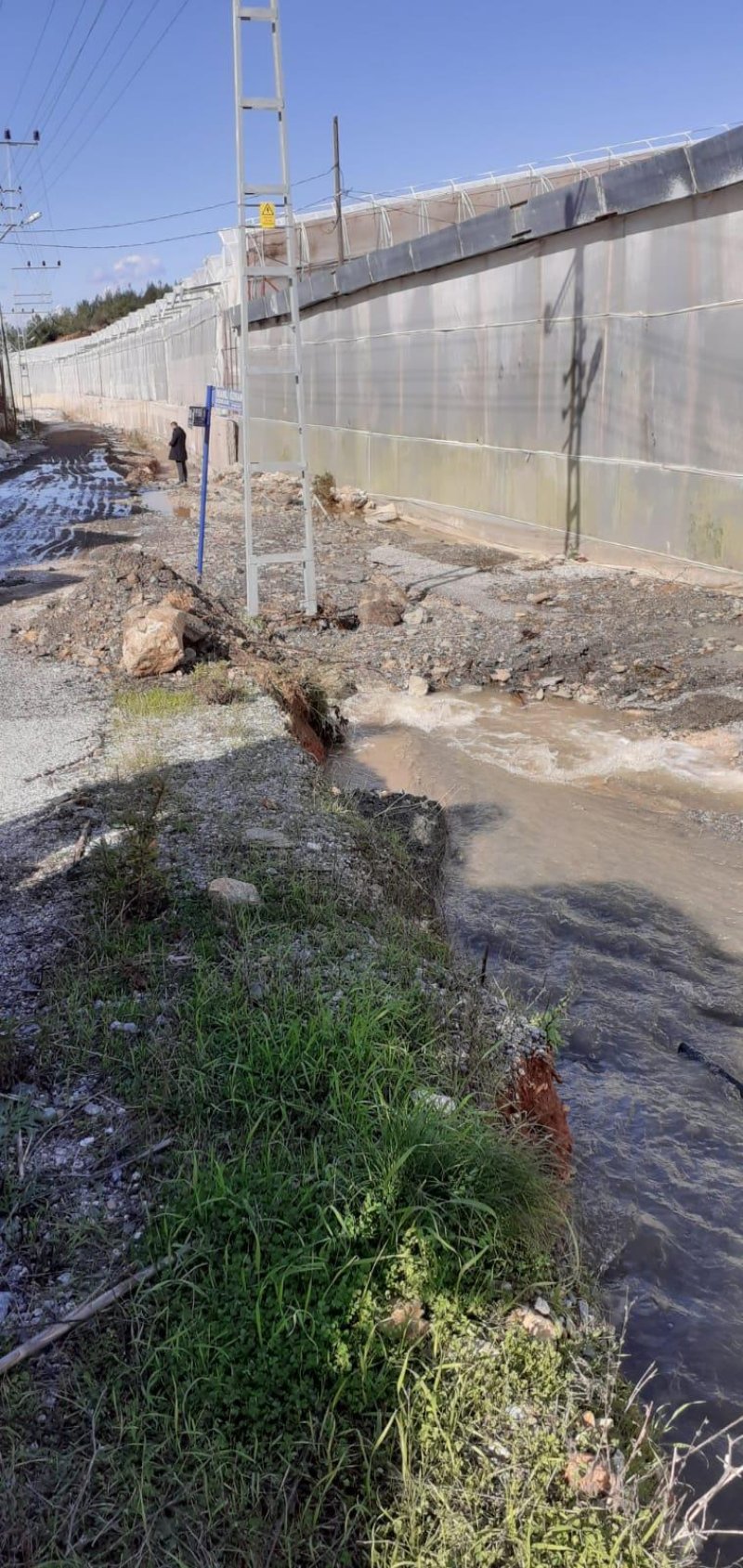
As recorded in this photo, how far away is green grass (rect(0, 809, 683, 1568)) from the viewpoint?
2.55 m

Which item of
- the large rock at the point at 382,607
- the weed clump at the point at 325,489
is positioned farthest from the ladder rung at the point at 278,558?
the weed clump at the point at 325,489

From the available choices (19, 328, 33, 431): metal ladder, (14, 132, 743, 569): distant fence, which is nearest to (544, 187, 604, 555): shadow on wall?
(14, 132, 743, 569): distant fence

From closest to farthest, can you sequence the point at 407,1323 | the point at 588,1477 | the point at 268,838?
the point at 588,1477 → the point at 407,1323 → the point at 268,838

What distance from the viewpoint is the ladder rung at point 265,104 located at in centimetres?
1036

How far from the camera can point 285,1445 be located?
106 inches

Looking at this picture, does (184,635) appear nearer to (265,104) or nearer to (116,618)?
(116,618)

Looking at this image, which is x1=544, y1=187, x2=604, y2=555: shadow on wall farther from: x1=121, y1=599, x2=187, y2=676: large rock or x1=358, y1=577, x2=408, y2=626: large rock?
x1=121, y1=599, x2=187, y2=676: large rock

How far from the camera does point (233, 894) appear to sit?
5.13 m

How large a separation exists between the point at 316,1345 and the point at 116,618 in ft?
28.5

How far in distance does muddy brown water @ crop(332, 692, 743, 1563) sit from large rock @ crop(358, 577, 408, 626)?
→ 2242 mm

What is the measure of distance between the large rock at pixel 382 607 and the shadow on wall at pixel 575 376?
9.80ft

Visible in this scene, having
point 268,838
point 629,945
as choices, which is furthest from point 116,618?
point 629,945

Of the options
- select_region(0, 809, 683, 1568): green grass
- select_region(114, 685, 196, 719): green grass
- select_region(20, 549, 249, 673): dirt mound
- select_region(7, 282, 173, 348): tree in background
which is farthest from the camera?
select_region(7, 282, 173, 348): tree in background

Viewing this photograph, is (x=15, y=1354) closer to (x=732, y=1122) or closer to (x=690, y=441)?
(x=732, y=1122)
